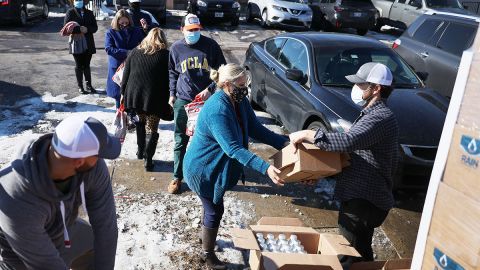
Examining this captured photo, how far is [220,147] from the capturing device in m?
3.34

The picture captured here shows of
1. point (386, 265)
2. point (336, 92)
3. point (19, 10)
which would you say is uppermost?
point (336, 92)

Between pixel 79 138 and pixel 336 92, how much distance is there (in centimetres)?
402

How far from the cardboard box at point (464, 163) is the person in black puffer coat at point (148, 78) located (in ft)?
12.1

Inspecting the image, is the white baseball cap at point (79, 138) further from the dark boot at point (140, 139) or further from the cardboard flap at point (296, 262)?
the dark boot at point (140, 139)

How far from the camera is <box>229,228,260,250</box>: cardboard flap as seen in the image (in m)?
2.82

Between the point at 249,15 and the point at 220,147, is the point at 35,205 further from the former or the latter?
the point at 249,15

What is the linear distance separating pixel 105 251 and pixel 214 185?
1.06m

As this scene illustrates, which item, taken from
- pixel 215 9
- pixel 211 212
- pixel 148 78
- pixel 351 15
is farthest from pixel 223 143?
pixel 351 15

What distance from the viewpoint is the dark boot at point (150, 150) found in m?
5.45

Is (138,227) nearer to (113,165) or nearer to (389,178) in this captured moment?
(113,165)

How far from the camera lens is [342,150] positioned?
291 centimetres

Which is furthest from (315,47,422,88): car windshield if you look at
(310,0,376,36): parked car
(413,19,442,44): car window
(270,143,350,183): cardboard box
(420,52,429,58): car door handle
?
(310,0,376,36): parked car

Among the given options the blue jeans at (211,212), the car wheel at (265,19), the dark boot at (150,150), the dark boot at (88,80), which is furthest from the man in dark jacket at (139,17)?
the car wheel at (265,19)

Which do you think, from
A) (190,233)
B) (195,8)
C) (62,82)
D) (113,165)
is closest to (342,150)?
(190,233)
